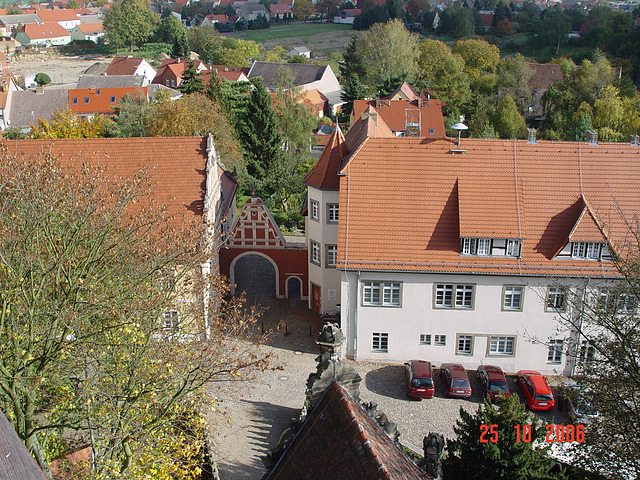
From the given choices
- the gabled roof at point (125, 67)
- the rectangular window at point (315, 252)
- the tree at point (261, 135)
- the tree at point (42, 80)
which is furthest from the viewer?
the tree at point (42, 80)

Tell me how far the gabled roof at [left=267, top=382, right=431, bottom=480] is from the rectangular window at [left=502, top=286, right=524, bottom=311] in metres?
15.2

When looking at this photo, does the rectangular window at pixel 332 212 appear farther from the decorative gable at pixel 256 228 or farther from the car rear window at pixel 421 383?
the car rear window at pixel 421 383

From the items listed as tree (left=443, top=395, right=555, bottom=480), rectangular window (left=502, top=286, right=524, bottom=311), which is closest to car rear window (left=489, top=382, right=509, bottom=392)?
rectangular window (left=502, top=286, right=524, bottom=311)

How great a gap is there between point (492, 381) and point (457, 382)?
1.37m

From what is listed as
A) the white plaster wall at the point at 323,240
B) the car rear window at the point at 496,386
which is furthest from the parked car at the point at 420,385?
the white plaster wall at the point at 323,240

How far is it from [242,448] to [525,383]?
11.5 meters

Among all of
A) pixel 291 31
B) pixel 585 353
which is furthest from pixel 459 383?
pixel 291 31

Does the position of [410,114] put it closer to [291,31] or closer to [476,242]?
[476,242]

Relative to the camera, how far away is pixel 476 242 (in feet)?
91.9

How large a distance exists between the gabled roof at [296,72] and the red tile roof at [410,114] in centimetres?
3369

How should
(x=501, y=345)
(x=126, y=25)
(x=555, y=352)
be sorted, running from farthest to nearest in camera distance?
(x=126, y=25), (x=501, y=345), (x=555, y=352)

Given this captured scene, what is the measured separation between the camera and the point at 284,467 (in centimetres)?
1420

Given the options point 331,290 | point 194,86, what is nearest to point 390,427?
point 331,290

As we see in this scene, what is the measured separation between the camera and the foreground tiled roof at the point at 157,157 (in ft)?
101
